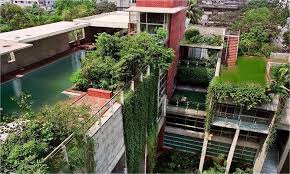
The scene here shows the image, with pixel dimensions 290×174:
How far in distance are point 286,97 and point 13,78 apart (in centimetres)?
1751

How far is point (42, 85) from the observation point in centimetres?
1480

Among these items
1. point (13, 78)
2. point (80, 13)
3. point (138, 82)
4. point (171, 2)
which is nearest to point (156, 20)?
point (171, 2)

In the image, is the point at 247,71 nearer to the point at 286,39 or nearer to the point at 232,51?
the point at 232,51

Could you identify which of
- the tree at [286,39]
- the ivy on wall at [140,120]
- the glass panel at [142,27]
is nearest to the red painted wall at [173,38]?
the glass panel at [142,27]

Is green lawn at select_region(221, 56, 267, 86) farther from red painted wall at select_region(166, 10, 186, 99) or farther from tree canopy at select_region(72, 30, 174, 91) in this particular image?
tree canopy at select_region(72, 30, 174, 91)

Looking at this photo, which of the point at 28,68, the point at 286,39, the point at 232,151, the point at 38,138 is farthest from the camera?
the point at 286,39

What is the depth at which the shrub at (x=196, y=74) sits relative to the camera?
20.9 metres

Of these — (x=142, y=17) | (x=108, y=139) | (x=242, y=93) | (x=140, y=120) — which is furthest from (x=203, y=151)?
(x=108, y=139)

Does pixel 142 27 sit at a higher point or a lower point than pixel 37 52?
higher

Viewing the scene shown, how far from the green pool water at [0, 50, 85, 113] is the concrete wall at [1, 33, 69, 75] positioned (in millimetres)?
1229

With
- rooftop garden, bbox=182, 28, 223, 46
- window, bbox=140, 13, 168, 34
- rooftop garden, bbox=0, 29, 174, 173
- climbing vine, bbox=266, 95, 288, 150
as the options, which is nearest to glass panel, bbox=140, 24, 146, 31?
window, bbox=140, 13, 168, 34

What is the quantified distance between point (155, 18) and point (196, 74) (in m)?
6.80

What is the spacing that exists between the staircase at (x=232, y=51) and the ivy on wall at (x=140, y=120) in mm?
10729

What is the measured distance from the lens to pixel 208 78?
20.9 metres
